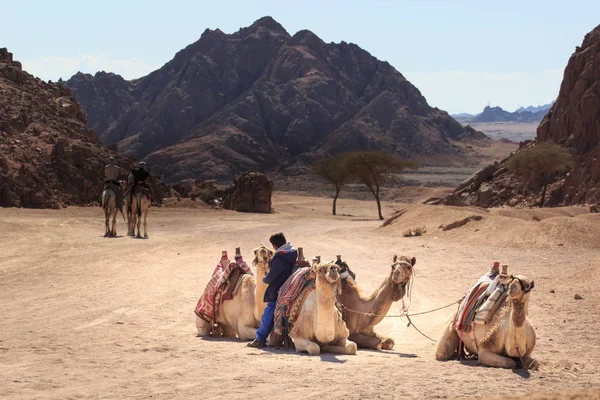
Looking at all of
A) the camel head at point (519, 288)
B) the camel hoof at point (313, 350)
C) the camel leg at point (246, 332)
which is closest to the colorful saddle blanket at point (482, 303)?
the camel head at point (519, 288)

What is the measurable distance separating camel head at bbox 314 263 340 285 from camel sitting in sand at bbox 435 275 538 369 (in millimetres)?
1459

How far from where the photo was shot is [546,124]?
5466 cm

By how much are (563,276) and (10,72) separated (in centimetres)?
4005

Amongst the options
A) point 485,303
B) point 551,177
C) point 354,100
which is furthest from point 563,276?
point 354,100

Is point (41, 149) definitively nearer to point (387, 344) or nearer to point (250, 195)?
point (250, 195)

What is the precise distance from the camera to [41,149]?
43031mm

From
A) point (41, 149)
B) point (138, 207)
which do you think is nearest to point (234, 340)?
point (138, 207)

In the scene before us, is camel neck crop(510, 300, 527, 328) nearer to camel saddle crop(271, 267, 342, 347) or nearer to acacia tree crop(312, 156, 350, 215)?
camel saddle crop(271, 267, 342, 347)

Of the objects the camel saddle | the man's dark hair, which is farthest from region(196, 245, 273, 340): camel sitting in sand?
the camel saddle

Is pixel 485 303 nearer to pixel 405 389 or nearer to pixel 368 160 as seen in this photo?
pixel 405 389

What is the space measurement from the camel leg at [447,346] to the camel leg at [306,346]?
4.59ft

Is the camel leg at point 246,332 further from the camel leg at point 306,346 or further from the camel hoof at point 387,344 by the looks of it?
the camel hoof at point 387,344

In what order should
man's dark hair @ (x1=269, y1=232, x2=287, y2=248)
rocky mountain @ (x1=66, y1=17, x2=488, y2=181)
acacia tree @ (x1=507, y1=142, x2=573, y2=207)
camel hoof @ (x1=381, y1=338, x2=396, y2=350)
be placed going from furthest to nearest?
rocky mountain @ (x1=66, y1=17, x2=488, y2=181), acacia tree @ (x1=507, y1=142, x2=573, y2=207), man's dark hair @ (x1=269, y1=232, x2=287, y2=248), camel hoof @ (x1=381, y1=338, x2=396, y2=350)

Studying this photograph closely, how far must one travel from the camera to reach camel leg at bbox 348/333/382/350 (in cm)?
1023
